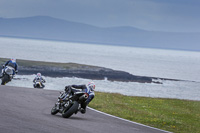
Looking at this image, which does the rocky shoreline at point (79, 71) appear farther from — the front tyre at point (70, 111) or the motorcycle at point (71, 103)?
the front tyre at point (70, 111)

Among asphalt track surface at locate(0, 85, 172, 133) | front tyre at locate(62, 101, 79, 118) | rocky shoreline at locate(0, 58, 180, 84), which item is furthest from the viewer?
rocky shoreline at locate(0, 58, 180, 84)

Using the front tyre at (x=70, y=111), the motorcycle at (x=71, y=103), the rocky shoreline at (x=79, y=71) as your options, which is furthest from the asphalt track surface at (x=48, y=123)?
the rocky shoreline at (x=79, y=71)

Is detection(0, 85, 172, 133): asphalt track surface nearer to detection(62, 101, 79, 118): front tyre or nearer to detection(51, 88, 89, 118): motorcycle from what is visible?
detection(62, 101, 79, 118): front tyre

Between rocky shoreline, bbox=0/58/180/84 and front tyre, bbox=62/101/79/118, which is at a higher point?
rocky shoreline, bbox=0/58/180/84

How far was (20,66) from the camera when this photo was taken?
271ft

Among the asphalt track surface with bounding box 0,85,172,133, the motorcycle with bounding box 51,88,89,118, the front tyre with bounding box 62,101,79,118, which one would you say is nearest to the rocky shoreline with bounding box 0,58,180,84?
the asphalt track surface with bounding box 0,85,172,133

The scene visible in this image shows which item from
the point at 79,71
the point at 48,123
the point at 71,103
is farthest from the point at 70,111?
the point at 79,71

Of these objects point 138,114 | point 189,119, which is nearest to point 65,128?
point 138,114

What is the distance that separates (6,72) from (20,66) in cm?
5551

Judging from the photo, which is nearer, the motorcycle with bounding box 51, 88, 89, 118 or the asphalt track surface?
the asphalt track surface

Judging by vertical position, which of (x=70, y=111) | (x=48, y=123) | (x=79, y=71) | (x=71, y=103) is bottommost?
(x=48, y=123)

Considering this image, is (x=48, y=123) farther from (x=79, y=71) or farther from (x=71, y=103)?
(x=79, y=71)

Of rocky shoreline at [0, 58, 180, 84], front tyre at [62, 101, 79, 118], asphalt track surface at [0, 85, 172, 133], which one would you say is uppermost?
rocky shoreline at [0, 58, 180, 84]

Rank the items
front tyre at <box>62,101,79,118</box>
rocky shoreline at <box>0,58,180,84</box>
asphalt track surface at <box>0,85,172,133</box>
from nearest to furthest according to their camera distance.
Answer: asphalt track surface at <box>0,85,172,133</box> → front tyre at <box>62,101,79,118</box> → rocky shoreline at <box>0,58,180,84</box>
